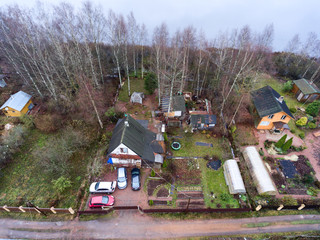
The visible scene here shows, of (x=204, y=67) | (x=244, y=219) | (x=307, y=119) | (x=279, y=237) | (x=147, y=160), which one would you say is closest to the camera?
(x=279, y=237)

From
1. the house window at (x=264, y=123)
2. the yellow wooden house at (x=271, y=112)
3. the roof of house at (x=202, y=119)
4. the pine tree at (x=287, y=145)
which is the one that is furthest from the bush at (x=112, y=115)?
the pine tree at (x=287, y=145)

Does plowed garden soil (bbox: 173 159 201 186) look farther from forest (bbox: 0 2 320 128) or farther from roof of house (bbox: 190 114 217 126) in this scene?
forest (bbox: 0 2 320 128)

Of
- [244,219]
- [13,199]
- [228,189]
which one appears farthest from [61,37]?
[244,219]

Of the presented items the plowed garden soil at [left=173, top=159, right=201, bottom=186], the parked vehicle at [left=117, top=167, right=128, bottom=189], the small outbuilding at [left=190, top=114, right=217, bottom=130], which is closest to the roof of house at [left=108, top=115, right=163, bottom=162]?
the parked vehicle at [left=117, top=167, right=128, bottom=189]

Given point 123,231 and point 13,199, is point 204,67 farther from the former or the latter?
point 13,199

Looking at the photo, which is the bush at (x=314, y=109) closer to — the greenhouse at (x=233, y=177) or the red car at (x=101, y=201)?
the greenhouse at (x=233, y=177)
